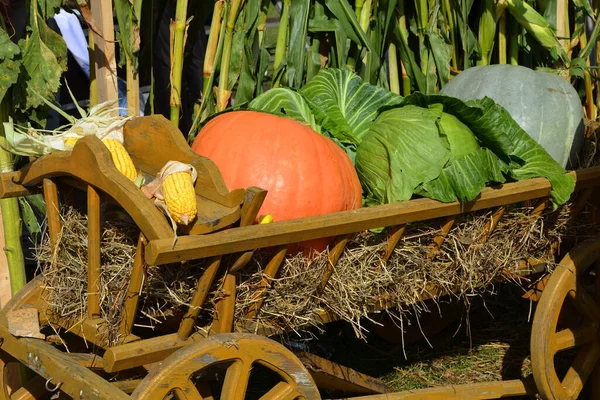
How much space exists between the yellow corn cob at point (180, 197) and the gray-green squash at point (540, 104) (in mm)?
1606

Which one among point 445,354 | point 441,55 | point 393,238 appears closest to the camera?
point 393,238

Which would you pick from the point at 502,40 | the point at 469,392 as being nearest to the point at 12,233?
the point at 469,392

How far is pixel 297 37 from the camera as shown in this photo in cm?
350

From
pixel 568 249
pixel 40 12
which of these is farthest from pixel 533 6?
pixel 40 12

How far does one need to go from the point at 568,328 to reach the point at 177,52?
1.86 m

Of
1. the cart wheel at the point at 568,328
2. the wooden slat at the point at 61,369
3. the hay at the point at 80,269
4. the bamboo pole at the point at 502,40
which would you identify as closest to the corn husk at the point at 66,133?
the hay at the point at 80,269

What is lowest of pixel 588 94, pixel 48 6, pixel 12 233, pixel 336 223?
pixel 12 233

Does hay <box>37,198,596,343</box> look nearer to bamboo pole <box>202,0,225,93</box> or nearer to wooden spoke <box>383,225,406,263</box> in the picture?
wooden spoke <box>383,225,406,263</box>

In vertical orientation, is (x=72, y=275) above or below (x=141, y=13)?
below

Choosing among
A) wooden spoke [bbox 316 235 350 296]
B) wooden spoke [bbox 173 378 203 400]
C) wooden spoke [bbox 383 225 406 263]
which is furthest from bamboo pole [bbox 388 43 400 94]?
wooden spoke [bbox 173 378 203 400]

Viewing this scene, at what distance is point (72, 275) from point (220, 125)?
27.1 inches

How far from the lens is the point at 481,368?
13.3 feet

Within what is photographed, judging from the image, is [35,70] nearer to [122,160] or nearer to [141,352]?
[122,160]

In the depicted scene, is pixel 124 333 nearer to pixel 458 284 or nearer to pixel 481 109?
pixel 458 284
